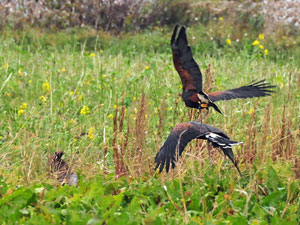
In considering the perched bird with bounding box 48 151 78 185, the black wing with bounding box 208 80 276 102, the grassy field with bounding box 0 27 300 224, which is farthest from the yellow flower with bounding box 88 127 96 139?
the black wing with bounding box 208 80 276 102

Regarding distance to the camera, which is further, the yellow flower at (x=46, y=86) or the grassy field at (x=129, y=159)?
the yellow flower at (x=46, y=86)

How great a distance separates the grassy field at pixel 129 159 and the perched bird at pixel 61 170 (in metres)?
0.06

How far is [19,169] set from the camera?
4129 mm

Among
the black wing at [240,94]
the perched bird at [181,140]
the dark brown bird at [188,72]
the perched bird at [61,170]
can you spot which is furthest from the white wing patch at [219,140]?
the perched bird at [61,170]

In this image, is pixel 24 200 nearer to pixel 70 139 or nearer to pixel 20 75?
pixel 70 139

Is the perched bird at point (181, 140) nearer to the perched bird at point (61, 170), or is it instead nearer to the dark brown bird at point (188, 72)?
the dark brown bird at point (188, 72)

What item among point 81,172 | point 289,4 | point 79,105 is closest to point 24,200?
point 81,172

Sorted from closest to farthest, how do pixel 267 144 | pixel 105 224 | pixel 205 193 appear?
pixel 105 224 → pixel 205 193 → pixel 267 144

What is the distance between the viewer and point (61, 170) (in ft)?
14.0

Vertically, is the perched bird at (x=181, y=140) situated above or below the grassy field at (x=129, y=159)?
above

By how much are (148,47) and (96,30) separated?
61.9 inches

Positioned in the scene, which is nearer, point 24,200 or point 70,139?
point 24,200

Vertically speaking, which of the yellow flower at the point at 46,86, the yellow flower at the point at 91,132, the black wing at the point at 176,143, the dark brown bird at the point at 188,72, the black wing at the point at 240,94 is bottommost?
the yellow flower at the point at 91,132

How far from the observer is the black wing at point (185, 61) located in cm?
363
